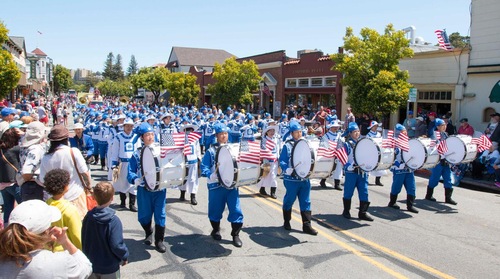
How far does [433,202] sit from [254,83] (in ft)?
89.3

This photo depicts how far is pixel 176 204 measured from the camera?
9.86 meters

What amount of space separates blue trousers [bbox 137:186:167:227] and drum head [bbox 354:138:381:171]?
12.4 feet

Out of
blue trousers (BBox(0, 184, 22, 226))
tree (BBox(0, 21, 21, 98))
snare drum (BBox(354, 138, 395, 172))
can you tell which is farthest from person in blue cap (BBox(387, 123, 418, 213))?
tree (BBox(0, 21, 21, 98))

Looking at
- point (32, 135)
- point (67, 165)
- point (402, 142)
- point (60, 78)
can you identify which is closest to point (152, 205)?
point (67, 165)

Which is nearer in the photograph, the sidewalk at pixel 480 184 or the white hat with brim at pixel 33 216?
the white hat with brim at pixel 33 216

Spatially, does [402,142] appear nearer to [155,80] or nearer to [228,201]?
[228,201]

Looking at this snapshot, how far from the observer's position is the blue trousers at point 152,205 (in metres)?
6.62

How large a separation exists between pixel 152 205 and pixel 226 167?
1.31 metres

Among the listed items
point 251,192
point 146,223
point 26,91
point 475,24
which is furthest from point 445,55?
point 26,91

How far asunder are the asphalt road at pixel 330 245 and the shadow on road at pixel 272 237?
17 mm

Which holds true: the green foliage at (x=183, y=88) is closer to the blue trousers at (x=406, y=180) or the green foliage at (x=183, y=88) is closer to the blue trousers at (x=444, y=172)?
the blue trousers at (x=444, y=172)

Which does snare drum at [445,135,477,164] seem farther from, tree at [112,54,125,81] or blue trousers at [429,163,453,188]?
tree at [112,54,125,81]

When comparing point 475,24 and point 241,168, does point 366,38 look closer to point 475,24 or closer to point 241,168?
point 475,24

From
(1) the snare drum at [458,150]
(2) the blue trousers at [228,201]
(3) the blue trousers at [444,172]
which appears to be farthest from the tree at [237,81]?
(2) the blue trousers at [228,201]
